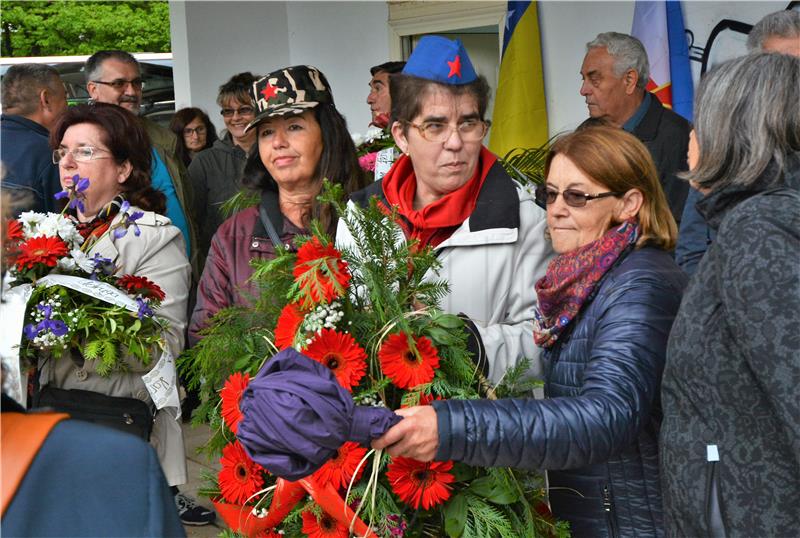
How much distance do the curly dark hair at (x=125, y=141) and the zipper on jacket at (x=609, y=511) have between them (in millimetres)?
2285

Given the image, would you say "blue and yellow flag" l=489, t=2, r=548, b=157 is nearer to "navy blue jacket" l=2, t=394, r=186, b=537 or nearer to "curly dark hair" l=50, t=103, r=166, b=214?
"curly dark hair" l=50, t=103, r=166, b=214

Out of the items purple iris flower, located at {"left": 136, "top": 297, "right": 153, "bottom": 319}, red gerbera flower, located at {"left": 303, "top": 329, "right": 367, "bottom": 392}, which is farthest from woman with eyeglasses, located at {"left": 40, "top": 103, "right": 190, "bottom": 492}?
red gerbera flower, located at {"left": 303, "top": 329, "right": 367, "bottom": 392}

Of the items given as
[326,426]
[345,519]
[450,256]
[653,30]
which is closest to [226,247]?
[450,256]

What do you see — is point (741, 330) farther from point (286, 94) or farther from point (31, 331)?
point (286, 94)

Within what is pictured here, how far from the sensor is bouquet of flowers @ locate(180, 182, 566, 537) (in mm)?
2164

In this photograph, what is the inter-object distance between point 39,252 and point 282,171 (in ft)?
2.99

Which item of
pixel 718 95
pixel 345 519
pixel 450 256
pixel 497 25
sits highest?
pixel 497 25

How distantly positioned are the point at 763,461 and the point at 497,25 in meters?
6.37

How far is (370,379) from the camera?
2.27 meters

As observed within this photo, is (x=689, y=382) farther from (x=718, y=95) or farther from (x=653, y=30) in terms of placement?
(x=653, y=30)

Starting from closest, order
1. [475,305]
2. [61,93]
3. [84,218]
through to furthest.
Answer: [475,305] < [84,218] < [61,93]

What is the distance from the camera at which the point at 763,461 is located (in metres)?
1.81

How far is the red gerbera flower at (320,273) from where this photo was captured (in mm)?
2174

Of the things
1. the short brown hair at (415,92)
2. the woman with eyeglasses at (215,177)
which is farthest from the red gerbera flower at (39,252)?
the woman with eyeglasses at (215,177)
